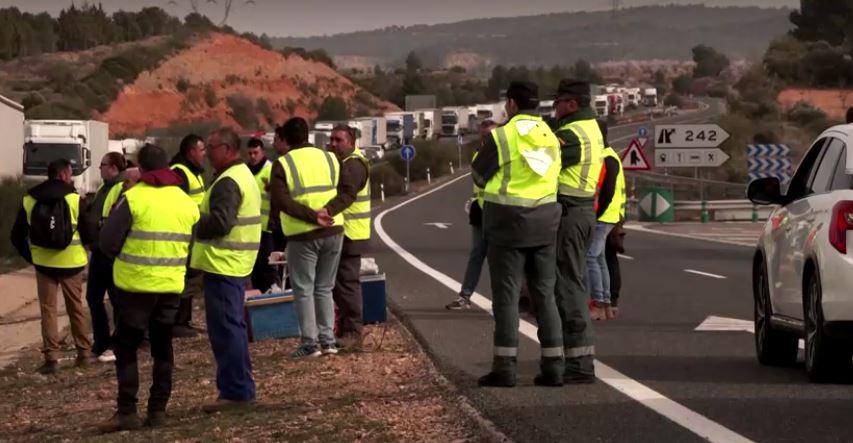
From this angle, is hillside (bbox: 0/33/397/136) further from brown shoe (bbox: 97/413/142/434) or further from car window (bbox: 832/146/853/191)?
car window (bbox: 832/146/853/191)

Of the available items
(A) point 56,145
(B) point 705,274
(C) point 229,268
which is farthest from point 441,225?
(C) point 229,268

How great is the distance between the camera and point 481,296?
64.8 ft

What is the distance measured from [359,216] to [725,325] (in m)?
3.76

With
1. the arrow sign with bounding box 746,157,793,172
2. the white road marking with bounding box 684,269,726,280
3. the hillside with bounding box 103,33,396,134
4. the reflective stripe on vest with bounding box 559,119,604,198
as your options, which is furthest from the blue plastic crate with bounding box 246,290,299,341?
the hillside with bounding box 103,33,396,134

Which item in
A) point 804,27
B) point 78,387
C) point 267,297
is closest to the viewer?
point 78,387

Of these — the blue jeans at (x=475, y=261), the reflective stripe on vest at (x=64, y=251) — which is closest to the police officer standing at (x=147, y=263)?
the reflective stripe on vest at (x=64, y=251)

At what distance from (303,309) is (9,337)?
9508mm

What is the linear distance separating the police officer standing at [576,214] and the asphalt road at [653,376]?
285 millimetres

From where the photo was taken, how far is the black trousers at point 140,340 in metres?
11.0

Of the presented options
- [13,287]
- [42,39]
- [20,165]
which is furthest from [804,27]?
[13,287]

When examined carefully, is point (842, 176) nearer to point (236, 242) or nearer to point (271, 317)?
point (236, 242)

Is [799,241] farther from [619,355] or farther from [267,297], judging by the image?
[267,297]

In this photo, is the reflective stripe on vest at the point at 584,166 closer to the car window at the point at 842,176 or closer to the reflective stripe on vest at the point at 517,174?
the reflective stripe on vest at the point at 517,174

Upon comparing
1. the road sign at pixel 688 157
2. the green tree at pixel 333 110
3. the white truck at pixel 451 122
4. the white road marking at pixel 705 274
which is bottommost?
the white truck at pixel 451 122
